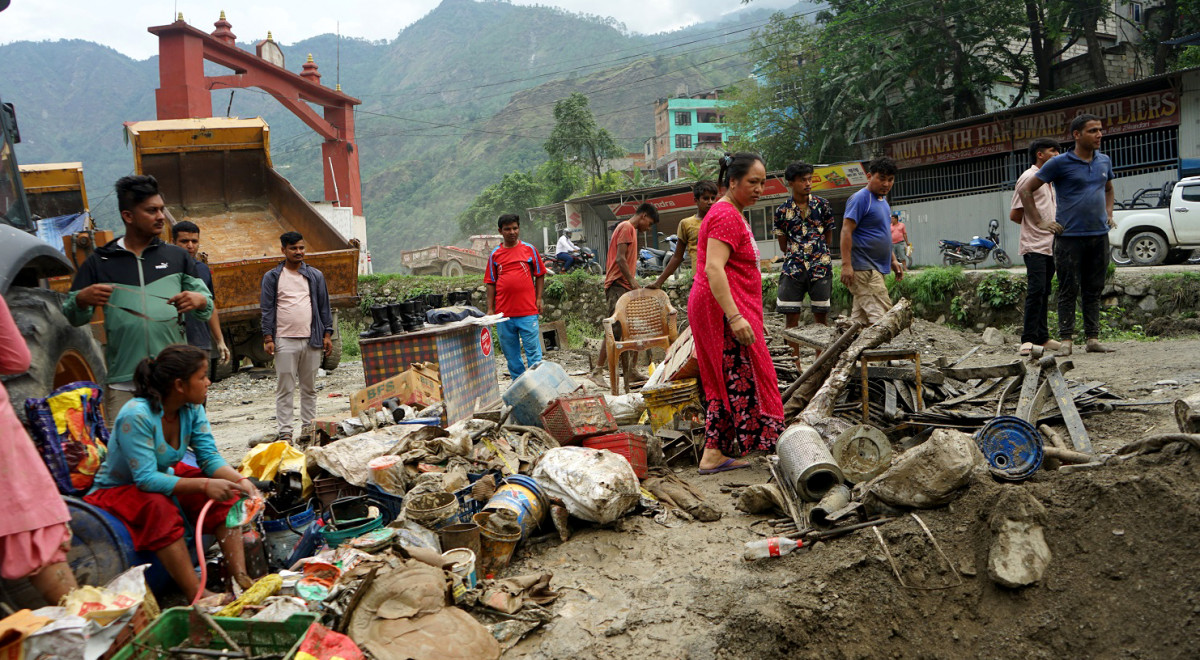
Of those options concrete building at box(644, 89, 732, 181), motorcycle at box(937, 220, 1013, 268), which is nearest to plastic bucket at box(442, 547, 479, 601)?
motorcycle at box(937, 220, 1013, 268)

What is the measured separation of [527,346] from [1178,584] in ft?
18.0

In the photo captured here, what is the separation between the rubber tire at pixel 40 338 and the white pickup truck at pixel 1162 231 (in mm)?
13054

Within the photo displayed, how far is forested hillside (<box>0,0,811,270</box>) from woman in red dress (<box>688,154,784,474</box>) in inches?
2379

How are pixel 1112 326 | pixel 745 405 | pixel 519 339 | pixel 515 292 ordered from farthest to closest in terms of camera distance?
1. pixel 1112 326
2. pixel 519 339
3. pixel 515 292
4. pixel 745 405

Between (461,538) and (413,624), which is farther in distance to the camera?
(461,538)

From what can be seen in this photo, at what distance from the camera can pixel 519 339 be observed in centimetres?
752

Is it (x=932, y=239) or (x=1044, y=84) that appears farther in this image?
(x=1044, y=84)

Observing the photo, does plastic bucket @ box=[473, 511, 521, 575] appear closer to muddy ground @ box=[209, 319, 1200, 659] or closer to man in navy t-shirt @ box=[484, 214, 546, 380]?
muddy ground @ box=[209, 319, 1200, 659]

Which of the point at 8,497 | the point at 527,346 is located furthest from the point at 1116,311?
the point at 8,497

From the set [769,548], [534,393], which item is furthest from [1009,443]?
[534,393]

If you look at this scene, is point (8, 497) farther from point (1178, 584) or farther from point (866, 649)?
point (1178, 584)

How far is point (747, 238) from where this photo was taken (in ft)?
15.1

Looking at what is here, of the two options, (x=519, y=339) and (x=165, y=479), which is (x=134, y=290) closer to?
(x=165, y=479)

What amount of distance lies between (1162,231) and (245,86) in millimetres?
20185
